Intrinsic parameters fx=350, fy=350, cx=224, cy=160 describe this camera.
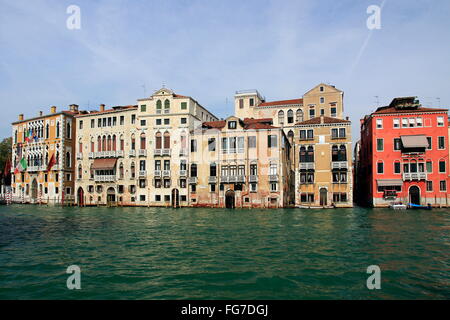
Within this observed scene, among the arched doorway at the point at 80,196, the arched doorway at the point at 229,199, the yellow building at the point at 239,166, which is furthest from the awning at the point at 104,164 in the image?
the arched doorway at the point at 229,199

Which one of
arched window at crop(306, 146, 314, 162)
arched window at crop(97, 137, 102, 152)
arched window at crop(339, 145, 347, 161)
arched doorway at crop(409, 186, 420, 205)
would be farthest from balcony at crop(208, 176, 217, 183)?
arched doorway at crop(409, 186, 420, 205)

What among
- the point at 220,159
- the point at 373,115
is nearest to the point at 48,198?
the point at 220,159

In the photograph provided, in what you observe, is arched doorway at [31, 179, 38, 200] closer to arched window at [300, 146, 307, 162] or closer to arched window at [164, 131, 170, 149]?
arched window at [164, 131, 170, 149]

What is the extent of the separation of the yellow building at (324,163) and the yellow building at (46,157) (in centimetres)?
3012

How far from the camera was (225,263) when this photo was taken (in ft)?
36.4

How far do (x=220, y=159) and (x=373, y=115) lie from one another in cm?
1768

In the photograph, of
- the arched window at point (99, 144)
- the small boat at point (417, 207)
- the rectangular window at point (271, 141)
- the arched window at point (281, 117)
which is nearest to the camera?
the small boat at point (417, 207)

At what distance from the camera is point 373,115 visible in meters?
38.9

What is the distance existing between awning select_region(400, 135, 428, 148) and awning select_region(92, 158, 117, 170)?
33699 mm

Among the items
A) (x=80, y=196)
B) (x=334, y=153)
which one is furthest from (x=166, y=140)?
(x=334, y=153)

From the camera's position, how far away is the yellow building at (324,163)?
3869 centimetres

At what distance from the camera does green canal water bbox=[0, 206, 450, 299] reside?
852cm

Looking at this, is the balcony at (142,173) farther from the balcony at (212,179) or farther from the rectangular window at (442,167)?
the rectangular window at (442,167)
